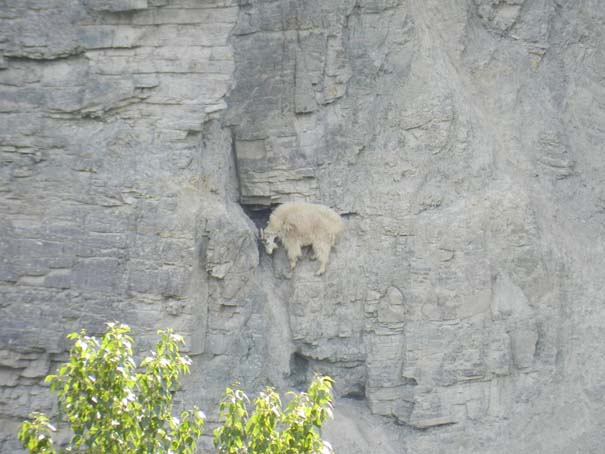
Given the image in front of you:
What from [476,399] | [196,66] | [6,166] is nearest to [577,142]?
[476,399]

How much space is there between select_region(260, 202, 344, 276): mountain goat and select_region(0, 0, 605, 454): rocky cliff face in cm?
23

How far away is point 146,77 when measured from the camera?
1280 cm

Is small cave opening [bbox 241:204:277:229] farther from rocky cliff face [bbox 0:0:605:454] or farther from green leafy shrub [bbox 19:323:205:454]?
green leafy shrub [bbox 19:323:205:454]

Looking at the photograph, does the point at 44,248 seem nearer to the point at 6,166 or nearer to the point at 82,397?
the point at 6,166

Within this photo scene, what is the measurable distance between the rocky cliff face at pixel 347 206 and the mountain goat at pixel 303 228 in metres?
0.23

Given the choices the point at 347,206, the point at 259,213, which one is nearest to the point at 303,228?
the point at 347,206

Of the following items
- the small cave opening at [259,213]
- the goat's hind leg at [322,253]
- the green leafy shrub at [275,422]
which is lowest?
the green leafy shrub at [275,422]

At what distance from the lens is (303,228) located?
1391 centimetres

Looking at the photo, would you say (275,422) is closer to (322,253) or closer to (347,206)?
(322,253)

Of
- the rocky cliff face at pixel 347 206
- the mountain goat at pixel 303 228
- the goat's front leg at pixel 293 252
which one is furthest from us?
the goat's front leg at pixel 293 252

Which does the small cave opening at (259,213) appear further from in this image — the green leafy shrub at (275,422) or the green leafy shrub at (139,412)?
the green leafy shrub at (275,422)

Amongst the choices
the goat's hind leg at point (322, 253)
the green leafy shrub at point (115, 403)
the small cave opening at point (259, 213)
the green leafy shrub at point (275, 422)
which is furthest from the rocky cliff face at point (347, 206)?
the green leafy shrub at point (275, 422)

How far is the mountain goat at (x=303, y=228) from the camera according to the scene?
45.7 ft

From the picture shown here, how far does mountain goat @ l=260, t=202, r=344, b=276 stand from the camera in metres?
13.9
